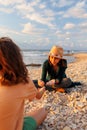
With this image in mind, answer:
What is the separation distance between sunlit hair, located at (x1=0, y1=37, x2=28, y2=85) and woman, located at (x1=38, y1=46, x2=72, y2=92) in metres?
3.16

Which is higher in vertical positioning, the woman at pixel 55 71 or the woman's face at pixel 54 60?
the woman's face at pixel 54 60

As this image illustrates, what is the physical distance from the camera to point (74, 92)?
6.75 meters

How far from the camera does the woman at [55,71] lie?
20.9 feet

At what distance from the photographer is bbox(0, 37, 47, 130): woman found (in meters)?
3.04

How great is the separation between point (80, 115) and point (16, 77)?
2665mm

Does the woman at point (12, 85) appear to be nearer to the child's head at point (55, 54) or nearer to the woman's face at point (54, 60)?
the child's head at point (55, 54)

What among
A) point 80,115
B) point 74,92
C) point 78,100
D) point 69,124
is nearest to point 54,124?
point 69,124

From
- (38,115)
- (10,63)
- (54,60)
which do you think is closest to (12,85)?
(10,63)

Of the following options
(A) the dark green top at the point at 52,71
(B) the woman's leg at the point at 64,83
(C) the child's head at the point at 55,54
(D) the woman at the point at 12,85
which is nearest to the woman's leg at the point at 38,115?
(D) the woman at the point at 12,85

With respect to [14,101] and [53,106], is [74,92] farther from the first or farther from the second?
[14,101]

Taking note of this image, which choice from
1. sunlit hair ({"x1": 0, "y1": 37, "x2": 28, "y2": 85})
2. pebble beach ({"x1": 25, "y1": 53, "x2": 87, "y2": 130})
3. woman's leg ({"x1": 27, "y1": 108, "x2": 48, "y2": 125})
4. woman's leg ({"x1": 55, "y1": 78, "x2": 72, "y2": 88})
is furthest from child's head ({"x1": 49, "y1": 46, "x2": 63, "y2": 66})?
sunlit hair ({"x1": 0, "y1": 37, "x2": 28, "y2": 85})

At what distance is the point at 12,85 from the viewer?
3164mm

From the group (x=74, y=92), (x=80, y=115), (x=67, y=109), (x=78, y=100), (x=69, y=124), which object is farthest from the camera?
(x=74, y=92)

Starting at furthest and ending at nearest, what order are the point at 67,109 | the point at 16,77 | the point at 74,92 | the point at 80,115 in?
the point at 74,92 < the point at 67,109 < the point at 80,115 < the point at 16,77
